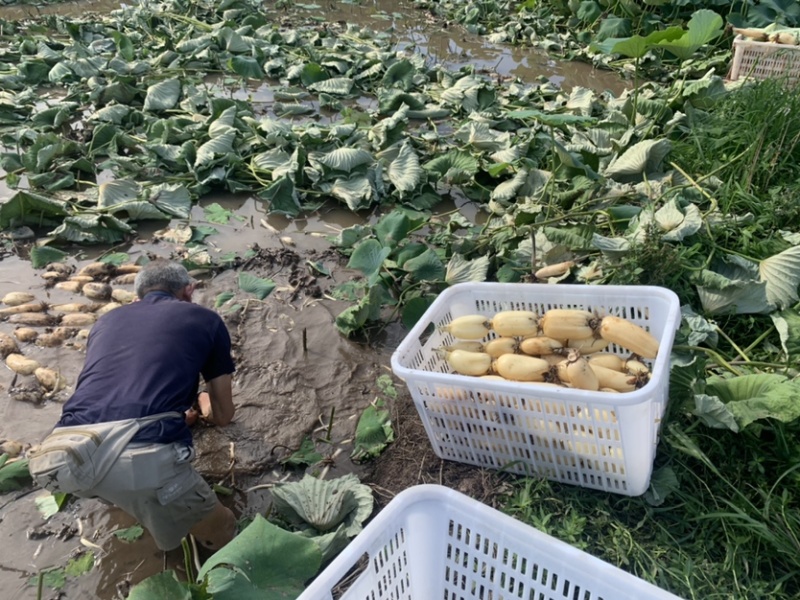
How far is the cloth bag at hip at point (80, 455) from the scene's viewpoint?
76.1 inches

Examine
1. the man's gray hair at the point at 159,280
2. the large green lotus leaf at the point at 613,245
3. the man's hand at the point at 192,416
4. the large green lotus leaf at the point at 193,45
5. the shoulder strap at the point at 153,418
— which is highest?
the large green lotus leaf at the point at 193,45

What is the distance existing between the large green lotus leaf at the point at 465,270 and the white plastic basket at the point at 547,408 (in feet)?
2.02

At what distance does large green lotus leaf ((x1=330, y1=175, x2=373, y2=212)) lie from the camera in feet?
13.4

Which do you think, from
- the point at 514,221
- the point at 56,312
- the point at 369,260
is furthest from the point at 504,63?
the point at 56,312

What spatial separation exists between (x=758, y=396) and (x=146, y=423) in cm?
209

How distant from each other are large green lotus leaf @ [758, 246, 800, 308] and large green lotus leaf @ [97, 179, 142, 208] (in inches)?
146

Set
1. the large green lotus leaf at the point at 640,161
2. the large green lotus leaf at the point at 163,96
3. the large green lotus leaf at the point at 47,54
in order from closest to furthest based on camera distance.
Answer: the large green lotus leaf at the point at 640,161 < the large green lotus leaf at the point at 163,96 < the large green lotus leaf at the point at 47,54

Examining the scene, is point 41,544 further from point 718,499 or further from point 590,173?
Result: point 590,173

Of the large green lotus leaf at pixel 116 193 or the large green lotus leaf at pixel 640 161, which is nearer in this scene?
the large green lotus leaf at pixel 640 161

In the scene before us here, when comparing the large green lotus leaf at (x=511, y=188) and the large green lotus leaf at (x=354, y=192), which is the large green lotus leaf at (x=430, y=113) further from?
the large green lotus leaf at (x=511, y=188)

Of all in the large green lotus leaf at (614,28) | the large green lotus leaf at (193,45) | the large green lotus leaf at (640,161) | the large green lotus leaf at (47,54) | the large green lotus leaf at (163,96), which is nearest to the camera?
the large green lotus leaf at (640,161)

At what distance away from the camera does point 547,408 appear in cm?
197

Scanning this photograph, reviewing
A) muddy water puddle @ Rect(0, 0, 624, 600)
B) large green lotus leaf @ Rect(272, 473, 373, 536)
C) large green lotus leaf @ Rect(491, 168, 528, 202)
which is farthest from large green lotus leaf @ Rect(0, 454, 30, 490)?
large green lotus leaf @ Rect(491, 168, 528, 202)

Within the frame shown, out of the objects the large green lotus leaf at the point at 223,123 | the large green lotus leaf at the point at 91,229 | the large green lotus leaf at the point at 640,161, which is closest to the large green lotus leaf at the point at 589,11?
the large green lotus leaf at the point at 640,161
